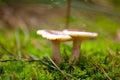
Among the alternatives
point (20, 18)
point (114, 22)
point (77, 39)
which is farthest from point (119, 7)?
point (77, 39)

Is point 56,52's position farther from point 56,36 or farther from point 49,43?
point 49,43

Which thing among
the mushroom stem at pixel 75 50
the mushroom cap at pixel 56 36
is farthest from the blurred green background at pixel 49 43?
the mushroom cap at pixel 56 36

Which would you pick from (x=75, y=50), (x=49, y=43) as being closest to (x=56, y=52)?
(x=75, y=50)

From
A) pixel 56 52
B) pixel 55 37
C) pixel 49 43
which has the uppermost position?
pixel 55 37

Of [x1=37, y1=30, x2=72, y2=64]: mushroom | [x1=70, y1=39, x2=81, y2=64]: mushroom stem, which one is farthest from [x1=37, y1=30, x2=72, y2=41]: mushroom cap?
[x1=70, y1=39, x2=81, y2=64]: mushroom stem

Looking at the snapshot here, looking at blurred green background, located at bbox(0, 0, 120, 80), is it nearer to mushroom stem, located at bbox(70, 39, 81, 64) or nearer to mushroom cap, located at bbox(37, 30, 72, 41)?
mushroom stem, located at bbox(70, 39, 81, 64)

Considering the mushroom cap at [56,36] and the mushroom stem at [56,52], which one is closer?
the mushroom cap at [56,36]

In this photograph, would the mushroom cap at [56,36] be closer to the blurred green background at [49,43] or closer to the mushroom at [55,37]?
the mushroom at [55,37]

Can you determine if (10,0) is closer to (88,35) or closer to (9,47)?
(9,47)

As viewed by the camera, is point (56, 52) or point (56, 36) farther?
point (56, 52)

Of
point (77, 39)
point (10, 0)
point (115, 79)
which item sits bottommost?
point (115, 79)

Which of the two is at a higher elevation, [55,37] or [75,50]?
[55,37]
